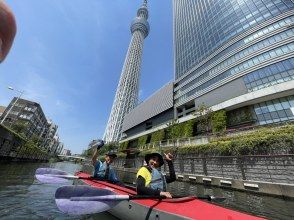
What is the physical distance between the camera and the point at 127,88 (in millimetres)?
126312

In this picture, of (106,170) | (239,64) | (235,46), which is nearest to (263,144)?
(106,170)

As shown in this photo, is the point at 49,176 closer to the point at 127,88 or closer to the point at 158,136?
the point at 158,136

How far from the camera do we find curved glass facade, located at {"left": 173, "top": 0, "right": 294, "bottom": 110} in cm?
3253

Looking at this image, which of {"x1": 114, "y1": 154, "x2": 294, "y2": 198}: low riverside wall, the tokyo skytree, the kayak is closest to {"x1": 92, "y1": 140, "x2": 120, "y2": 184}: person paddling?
the kayak

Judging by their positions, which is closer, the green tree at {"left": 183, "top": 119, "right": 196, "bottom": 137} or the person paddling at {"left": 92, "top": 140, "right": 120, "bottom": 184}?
the person paddling at {"left": 92, "top": 140, "right": 120, "bottom": 184}

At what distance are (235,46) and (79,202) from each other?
43802mm

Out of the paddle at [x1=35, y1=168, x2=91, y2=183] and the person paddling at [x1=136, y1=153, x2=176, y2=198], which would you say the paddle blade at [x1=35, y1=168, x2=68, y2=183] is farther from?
the person paddling at [x1=136, y1=153, x2=176, y2=198]

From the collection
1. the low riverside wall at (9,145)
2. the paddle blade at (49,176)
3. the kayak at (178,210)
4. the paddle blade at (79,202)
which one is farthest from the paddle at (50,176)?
the low riverside wall at (9,145)

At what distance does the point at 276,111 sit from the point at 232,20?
84.6 ft

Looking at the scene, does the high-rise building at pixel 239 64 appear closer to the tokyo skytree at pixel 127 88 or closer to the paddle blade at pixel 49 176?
the paddle blade at pixel 49 176

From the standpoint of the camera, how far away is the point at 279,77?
3044 cm

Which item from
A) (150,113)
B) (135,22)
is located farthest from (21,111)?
(135,22)

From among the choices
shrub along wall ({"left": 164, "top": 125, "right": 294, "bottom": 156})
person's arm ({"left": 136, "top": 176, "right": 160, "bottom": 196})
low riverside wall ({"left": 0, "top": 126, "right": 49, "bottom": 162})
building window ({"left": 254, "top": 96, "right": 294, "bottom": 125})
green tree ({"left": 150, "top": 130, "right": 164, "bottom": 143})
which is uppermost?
green tree ({"left": 150, "top": 130, "right": 164, "bottom": 143})

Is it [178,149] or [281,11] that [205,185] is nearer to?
[178,149]
